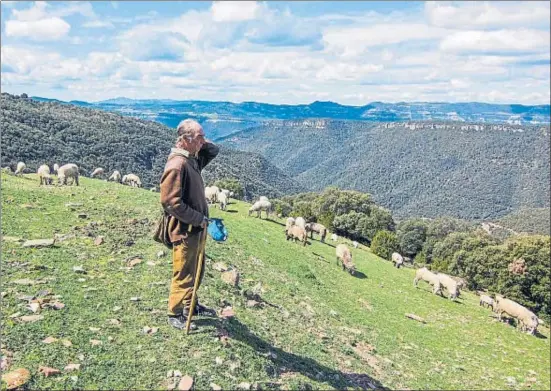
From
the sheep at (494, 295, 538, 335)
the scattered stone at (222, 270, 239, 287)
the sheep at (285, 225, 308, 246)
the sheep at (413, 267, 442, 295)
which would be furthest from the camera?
the sheep at (285, 225, 308, 246)

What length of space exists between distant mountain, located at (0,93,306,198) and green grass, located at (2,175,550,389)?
146ft

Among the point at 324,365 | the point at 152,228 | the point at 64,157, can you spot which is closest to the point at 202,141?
the point at 324,365

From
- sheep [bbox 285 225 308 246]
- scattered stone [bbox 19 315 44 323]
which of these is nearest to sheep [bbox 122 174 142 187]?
sheep [bbox 285 225 308 246]

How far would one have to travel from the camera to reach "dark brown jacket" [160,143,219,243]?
25.1ft

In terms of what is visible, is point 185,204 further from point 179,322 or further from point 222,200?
point 222,200

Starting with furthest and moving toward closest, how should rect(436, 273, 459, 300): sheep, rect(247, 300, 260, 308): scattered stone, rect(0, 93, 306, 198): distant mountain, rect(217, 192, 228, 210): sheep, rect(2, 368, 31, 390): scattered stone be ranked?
rect(0, 93, 306, 198): distant mountain < rect(217, 192, 228, 210): sheep < rect(436, 273, 459, 300): sheep < rect(247, 300, 260, 308): scattered stone < rect(2, 368, 31, 390): scattered stone

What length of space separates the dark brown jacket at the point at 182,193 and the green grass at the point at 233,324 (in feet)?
6.96

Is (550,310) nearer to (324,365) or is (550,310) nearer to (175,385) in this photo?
(324,365)

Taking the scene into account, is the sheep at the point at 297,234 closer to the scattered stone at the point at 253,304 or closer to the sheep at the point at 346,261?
the sheep at the point at 346,261

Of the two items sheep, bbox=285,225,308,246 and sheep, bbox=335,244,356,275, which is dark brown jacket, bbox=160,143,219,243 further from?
sheep, bbox=285,225,308,246

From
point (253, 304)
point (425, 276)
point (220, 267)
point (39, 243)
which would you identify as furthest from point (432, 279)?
point (39, 243)

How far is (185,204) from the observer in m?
7.77

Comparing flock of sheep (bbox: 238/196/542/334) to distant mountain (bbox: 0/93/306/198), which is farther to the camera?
distant mountain (bbox: 0/93/306/198)

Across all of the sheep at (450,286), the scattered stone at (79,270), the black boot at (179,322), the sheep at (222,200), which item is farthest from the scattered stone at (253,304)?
the sheep at (222,200)
